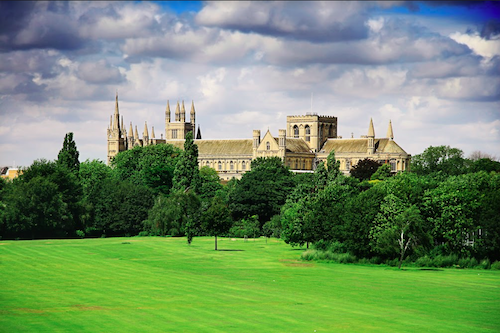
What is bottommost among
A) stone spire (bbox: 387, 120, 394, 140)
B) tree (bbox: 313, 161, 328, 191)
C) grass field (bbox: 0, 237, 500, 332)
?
grass field (bbox: 0, 237, 500, 332)

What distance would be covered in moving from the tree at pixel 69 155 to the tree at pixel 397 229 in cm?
6600

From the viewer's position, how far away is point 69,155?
119 meters

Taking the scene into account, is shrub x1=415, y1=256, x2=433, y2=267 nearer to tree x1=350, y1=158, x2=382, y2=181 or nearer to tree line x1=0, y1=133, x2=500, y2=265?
tree line x1=0, y1=133, x2=500, y2=265

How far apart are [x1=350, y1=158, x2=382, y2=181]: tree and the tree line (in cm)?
23

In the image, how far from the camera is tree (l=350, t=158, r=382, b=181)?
154 meters

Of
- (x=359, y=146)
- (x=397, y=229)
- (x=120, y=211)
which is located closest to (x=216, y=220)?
(x=397, y=229)

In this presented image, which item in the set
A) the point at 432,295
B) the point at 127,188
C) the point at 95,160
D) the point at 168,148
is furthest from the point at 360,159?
the point at 432,295

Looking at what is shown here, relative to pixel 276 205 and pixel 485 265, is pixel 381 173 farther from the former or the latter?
pixel 485 265

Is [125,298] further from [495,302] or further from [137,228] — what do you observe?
[137,228]

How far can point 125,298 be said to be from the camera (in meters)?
41.1

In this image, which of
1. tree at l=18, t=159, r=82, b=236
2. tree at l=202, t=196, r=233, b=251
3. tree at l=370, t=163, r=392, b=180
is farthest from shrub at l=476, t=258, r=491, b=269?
tree at l=370, t=163, r=392, b=180

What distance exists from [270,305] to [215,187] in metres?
83.2

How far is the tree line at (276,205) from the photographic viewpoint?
6338 centimetres

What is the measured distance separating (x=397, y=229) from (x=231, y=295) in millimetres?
22009
